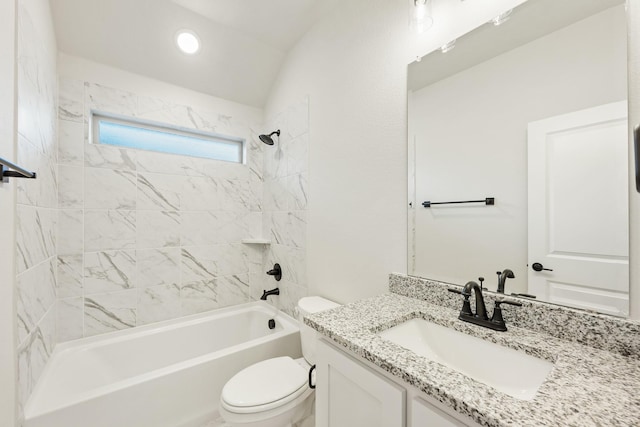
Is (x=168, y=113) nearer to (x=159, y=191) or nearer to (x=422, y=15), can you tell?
(x=159, y=191)

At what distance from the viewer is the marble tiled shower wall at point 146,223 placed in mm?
1751

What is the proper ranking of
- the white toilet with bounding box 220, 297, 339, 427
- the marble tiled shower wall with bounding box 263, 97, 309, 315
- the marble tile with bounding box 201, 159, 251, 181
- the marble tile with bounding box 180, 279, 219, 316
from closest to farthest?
the white toilet with bounding box 220, 297, 339, 427
the marble tiled shower wall with bounding box 263, 97, 309, 315
the marble tile with bounding box 180, 279, 219, 316
the marble tile with bounding box 201, 159, 251, 181

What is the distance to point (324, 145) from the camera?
179cm

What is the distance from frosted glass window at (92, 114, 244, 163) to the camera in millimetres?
1934

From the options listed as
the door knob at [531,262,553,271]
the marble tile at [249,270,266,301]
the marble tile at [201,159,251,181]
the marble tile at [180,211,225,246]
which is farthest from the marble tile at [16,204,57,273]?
the door knob at [531,262,553,271]

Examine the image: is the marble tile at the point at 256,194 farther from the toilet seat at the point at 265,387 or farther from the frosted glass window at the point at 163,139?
the toilet seat at the point at 265,387

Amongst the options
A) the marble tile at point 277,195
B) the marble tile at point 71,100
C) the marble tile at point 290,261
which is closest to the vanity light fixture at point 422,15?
the marble tile at point 277,195

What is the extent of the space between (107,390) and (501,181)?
2.10m

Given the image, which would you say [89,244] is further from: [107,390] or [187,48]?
[187,48]

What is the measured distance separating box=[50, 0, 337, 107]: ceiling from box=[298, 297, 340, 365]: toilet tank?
1991mm

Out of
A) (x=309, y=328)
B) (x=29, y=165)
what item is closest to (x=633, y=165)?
(x=309, y=328)

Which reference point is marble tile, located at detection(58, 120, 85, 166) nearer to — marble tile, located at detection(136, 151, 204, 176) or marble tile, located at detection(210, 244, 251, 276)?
marble tile, located at detection(136, 151, 204, 176)

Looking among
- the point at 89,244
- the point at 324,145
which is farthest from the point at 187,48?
the point at 89,244

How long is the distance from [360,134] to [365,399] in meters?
1.29
